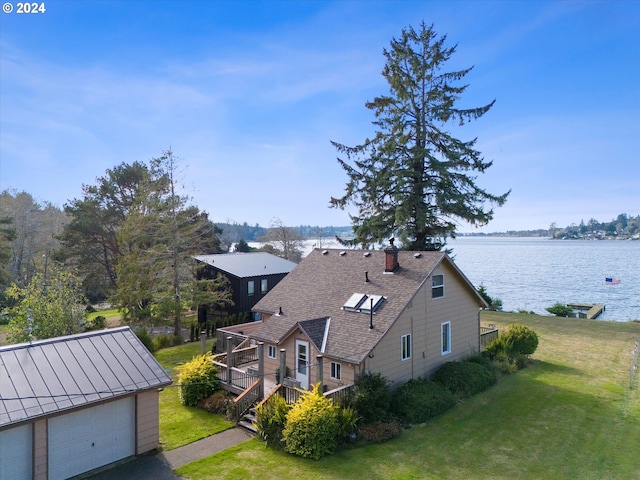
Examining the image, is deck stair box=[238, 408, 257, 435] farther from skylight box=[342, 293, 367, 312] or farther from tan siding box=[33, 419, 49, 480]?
tan siding box=[33, 419, 49, 480]

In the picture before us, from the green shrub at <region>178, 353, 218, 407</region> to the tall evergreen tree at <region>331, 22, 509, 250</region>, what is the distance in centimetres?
1646

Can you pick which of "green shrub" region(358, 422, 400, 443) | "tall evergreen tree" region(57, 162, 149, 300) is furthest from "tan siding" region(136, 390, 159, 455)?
"tall evergreen tree" region(57, 162, 149, 300)

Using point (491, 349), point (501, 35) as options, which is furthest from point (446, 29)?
point (491, 349)

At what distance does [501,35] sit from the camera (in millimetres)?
17656

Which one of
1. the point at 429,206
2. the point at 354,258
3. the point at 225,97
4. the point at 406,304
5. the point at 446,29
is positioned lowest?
the point at 406,304

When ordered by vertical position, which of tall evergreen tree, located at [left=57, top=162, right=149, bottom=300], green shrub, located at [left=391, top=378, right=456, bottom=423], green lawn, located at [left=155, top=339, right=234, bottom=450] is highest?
tall evergreen tree, located at [left=57, top=162, right=149, bottom=300]

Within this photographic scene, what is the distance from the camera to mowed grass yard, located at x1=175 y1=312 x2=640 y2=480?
34.3 feet

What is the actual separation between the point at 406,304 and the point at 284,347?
5.15 meters

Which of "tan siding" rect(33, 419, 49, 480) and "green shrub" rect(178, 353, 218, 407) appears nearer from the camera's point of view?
"tan siding" rect(33, 419, 49, 480)

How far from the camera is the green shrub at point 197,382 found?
15367 millimetres

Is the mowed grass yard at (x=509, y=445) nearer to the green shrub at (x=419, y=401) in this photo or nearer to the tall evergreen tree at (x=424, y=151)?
the green shrub at (x=419, y=401)

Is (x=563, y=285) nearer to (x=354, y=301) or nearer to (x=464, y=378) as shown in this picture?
(x=464, y=378)

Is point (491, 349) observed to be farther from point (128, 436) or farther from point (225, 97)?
point (225, 97)

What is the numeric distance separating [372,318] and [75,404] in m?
9.55
